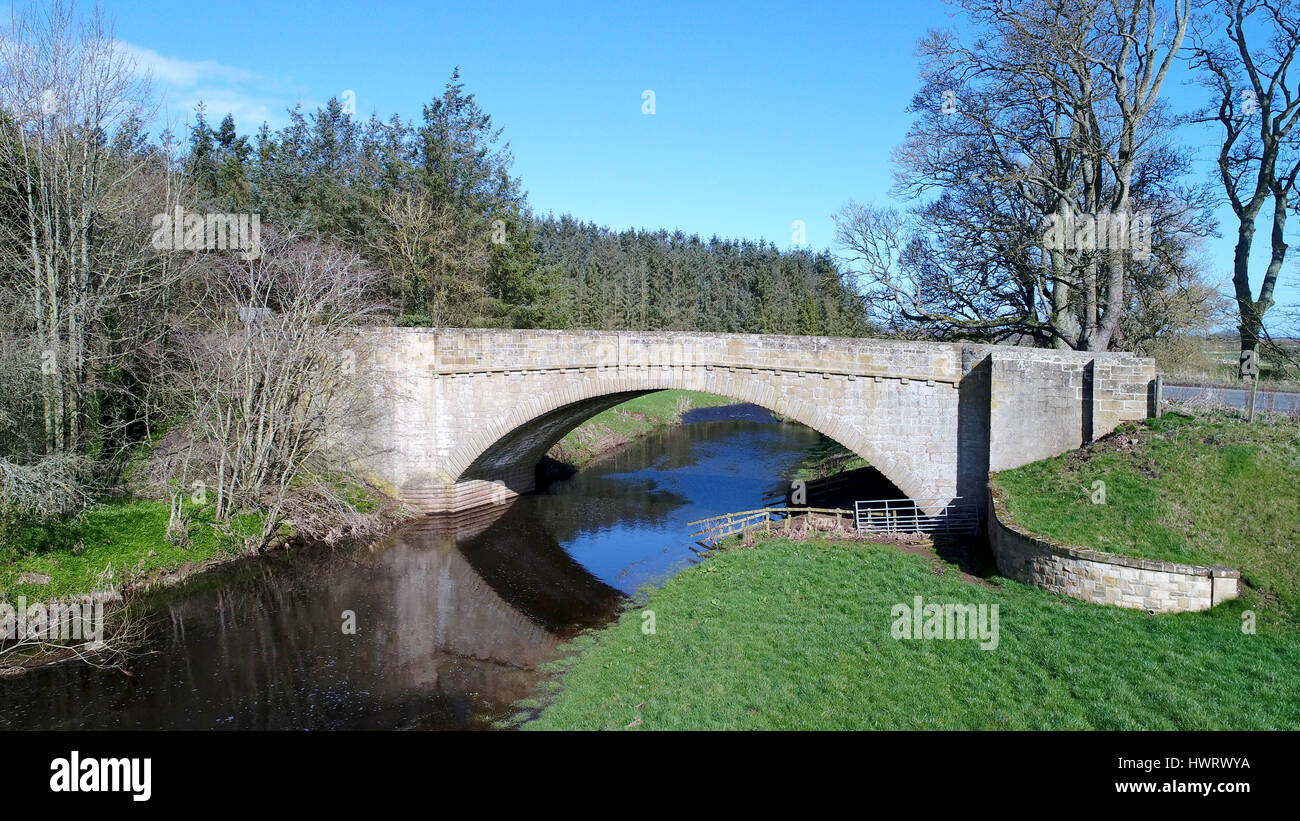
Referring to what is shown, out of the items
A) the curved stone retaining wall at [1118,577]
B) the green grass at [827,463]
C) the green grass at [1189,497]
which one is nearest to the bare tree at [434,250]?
the green grass at [827,463]

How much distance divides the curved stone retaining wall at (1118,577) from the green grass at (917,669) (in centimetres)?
26

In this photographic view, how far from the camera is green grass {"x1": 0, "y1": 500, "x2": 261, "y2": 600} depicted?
578 inches

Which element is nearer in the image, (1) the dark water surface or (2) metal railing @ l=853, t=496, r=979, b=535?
(1) the dark water surface

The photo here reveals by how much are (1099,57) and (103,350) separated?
25.5 meters

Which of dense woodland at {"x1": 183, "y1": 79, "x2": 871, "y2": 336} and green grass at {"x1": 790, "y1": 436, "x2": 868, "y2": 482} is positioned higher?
dense woodland at {"x1": 183, "y1": 79, "x2": 871, "y2": 336}

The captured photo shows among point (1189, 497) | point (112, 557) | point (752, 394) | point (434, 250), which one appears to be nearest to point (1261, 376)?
point (1189, 497)

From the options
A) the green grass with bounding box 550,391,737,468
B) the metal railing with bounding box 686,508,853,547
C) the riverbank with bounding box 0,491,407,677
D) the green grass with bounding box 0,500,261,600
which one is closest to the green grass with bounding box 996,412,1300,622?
the metal railing with bounding box 686,508,853,547

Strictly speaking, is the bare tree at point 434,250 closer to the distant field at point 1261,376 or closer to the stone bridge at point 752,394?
the stone bridge at point 752,394

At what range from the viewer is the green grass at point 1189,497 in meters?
11.5

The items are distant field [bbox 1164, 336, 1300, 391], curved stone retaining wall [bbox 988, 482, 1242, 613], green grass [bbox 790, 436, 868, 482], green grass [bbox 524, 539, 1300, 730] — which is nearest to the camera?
green grass [bbox 524, 539, 1300, 730]

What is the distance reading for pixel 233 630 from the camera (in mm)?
14641

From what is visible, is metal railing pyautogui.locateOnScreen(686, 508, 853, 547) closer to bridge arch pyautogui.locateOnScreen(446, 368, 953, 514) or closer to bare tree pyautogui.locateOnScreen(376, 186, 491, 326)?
bridge arch pyautogui.locateOnScreen(446, 368, 953, 514)

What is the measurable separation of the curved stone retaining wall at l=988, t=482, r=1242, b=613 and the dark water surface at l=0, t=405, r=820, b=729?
25.8 feet
